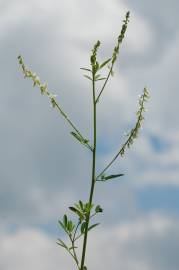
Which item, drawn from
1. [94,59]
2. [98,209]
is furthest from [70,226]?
[94,59]

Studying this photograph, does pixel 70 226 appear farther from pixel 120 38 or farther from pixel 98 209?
pixel 120 38

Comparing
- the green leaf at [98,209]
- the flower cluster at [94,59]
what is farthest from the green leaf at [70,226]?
the flower cluster at [94,59]

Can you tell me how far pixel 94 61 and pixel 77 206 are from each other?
1.36m

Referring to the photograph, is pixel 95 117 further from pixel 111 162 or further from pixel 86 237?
pixel 86 237

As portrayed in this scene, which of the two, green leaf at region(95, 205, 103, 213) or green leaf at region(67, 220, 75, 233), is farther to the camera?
green leaf at region(67, 220, 75, 233)

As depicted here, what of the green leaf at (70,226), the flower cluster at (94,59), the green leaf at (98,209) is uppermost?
the flower cluster at (94,59)

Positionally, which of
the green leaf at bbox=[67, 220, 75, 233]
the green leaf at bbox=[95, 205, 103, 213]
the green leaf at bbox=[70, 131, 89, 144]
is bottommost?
the green leaf at bbox=[67, 220, 75, 233]

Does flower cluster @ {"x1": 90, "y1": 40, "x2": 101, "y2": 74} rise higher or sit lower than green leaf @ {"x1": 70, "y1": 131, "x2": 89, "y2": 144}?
higher

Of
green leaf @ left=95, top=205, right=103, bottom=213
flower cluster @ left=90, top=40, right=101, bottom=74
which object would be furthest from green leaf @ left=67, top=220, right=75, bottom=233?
flower cluster @ left=90, top=40, right=101, bottom=74

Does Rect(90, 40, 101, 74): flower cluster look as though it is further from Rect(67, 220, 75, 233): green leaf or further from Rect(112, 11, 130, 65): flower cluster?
Rect(67, 220, 75, 233): green leaf

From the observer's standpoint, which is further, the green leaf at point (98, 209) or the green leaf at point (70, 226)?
the green leaf at point (70, 226)

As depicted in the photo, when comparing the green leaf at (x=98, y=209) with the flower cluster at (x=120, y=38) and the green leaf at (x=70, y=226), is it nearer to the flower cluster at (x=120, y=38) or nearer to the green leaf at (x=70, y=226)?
the green leaf at (x=70, y=226)

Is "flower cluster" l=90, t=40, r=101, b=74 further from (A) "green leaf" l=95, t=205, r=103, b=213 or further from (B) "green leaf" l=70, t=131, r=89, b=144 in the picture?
(A) "green leaf" l=95, t=205, r=103, b=213

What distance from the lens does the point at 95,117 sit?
3.62 metres
